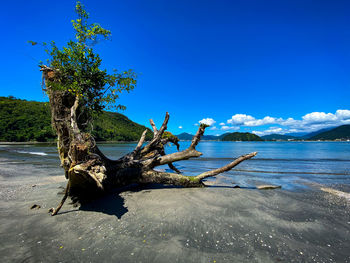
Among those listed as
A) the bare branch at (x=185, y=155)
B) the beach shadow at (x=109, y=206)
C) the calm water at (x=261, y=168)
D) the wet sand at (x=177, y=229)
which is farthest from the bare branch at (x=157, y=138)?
the calm water at (x=261, y=168)

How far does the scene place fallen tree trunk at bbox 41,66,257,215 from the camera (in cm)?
589

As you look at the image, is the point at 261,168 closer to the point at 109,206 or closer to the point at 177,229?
the point at 177,229

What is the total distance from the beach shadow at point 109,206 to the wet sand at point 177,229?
0.13 feet

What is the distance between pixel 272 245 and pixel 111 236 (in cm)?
461

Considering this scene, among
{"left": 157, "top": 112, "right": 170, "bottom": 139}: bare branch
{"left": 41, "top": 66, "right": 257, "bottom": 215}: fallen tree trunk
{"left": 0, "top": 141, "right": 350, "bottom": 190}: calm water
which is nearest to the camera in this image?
{"left": 41, "top": 66, "right": 257, "bottom": 215}: fallen tree trunk

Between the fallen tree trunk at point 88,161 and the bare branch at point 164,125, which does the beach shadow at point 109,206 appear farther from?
the bare branch at point 164,125

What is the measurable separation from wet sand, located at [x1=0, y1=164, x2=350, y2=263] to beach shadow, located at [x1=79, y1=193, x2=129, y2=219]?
0.04 meters

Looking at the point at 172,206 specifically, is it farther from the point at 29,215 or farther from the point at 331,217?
the point at 331,217

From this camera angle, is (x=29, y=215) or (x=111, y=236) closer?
(x=111, y=236)

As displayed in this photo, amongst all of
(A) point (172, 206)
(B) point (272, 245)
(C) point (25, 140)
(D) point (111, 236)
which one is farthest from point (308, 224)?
(C) point (25, 140)

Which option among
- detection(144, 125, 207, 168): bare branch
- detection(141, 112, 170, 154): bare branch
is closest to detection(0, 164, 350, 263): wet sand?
detection(144, 125, 207, 168): bare branch

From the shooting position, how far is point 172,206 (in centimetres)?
683

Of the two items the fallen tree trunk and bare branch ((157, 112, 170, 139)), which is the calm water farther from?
bare branch ((157, 112, 170, 139))

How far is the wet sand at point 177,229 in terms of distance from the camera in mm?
4117
